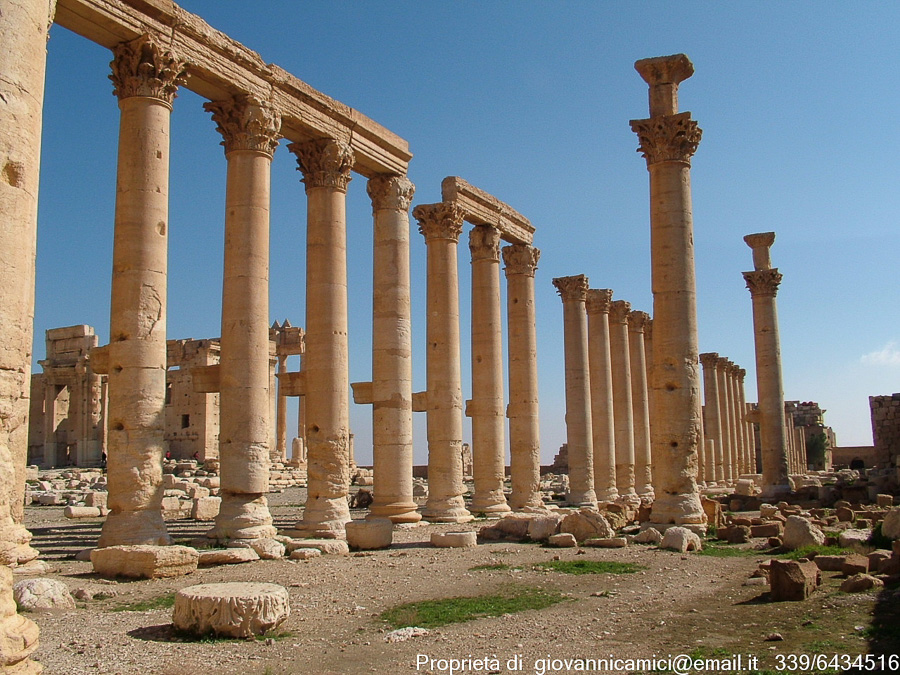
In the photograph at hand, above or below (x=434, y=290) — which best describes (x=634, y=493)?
below

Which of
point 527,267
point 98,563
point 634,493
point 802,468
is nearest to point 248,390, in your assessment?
point 98,563

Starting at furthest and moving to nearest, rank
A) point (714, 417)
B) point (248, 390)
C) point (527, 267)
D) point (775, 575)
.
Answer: point (714, 417) → point (527, 267) → point (248, 390) → point (775, 575)

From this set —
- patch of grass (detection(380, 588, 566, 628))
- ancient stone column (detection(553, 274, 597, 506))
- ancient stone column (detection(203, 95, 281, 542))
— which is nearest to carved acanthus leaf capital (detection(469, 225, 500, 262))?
ancient stone column (detection(553, 274, 597, 506))

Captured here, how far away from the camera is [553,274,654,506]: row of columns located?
104 feet

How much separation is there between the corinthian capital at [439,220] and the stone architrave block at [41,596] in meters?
16.5

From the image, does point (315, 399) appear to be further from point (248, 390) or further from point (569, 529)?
point (569, 529)

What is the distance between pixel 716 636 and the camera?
906cm

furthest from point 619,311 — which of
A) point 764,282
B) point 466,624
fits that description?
point 466,624

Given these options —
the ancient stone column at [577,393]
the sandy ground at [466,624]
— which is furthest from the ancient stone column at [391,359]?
the ancient stone column at [577,393]

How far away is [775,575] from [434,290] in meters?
15.7

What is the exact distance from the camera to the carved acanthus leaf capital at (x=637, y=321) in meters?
40.2

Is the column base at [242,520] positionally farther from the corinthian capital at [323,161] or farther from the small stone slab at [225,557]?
the corinthian capital at [323,161]

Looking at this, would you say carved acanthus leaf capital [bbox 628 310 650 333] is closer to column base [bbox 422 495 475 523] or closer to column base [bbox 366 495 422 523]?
column base [bbox 422 495 475 523]

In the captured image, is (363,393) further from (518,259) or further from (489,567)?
(518,259)
